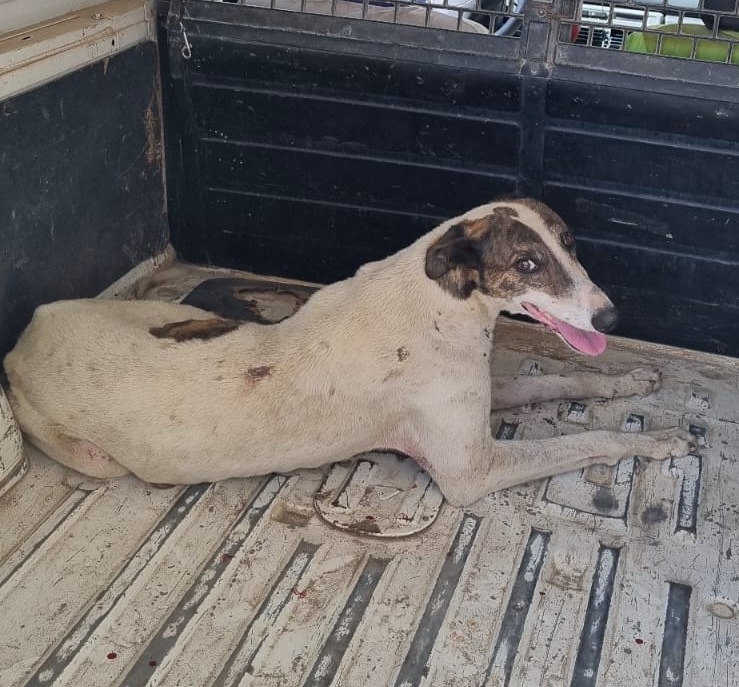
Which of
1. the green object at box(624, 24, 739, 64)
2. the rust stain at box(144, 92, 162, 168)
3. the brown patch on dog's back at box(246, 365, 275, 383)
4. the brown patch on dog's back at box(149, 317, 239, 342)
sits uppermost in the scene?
the green object at box(624, 24, 739, 64)

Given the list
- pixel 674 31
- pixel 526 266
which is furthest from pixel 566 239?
pixel 674 31

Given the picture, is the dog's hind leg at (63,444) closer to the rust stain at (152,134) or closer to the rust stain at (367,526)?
the rust stain at (367,526)

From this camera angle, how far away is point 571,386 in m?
4.24

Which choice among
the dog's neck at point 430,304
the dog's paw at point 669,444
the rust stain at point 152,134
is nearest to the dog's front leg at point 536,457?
the dog's paw at point 669,444

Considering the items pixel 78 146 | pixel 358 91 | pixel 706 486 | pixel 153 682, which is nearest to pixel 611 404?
pixel 706 486

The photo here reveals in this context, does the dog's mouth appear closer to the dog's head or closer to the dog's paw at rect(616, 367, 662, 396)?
the dog's head

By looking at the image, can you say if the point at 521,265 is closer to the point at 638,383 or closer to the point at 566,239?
the point at 566,239

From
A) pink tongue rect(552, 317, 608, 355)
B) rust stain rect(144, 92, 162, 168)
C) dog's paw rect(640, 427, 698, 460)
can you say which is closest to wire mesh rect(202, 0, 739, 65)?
rust stain rect(144, 92, 162, 168)

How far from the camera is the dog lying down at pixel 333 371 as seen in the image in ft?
11.2

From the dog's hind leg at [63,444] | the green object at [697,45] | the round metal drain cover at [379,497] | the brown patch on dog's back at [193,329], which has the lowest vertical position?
the round metal drain cover at [379,497]

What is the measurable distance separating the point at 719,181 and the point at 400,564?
6.70ft

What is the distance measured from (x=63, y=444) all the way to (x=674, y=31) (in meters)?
3.02

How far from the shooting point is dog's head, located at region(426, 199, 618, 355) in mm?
3361

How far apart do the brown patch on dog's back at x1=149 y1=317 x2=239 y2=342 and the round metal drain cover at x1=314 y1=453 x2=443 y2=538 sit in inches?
27.0
